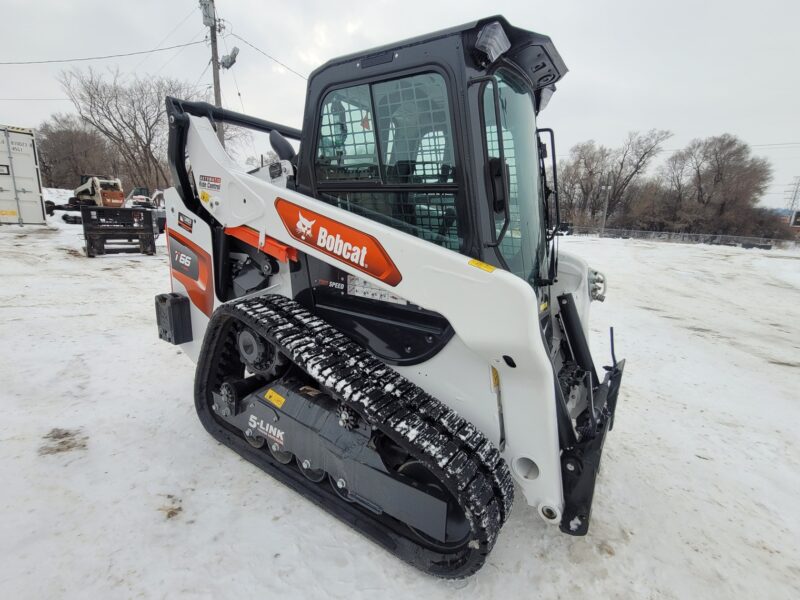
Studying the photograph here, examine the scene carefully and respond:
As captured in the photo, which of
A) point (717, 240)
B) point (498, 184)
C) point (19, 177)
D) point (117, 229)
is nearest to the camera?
point (498, 184)

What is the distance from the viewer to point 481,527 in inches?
69.6

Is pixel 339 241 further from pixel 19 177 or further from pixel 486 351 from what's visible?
pixel 19 177

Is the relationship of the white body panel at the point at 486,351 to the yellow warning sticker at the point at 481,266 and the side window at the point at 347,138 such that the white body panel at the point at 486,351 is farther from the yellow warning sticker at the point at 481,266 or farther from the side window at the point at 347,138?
the side window at the point at 347,138

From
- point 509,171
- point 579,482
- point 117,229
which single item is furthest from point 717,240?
point 579,482

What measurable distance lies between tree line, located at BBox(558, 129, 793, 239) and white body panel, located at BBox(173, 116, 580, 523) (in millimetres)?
44149

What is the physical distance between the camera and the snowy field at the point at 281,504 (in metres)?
1.93

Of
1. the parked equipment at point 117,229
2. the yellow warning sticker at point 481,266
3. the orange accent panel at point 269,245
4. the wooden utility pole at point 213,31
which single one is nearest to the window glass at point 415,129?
the yellow warning sticker at point 481,266

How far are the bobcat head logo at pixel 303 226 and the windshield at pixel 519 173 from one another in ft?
3.42

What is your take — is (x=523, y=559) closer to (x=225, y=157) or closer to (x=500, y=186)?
(x=500, y=186)

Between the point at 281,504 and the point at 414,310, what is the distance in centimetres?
140

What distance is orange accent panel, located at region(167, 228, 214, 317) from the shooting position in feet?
10.2

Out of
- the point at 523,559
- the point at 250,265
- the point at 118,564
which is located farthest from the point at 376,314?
the point at 118,564

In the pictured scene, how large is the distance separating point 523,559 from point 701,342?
550cm

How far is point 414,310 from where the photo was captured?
222cm
